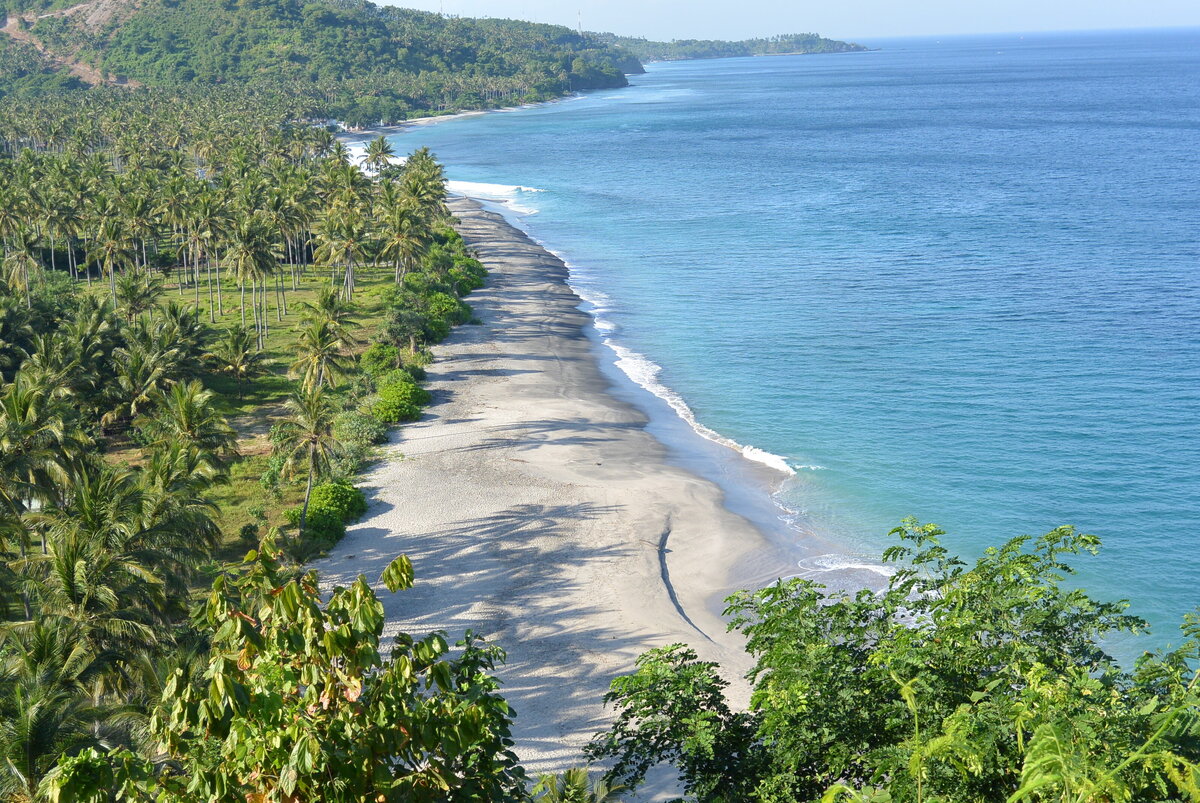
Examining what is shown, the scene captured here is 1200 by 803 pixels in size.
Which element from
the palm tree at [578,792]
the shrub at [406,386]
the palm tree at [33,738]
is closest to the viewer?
the palm tree at [33,738]

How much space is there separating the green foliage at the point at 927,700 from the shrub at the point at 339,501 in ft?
82.0

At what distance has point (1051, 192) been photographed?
121 meters

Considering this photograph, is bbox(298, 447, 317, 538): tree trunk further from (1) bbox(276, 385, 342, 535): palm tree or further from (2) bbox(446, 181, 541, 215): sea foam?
(2) bbox(446, 181, 541, 215): sea foam

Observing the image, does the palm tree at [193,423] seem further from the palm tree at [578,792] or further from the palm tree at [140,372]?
the palm tree at [578,792]

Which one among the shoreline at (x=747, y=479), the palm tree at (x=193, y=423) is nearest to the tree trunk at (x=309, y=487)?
the palm tree at (x=193, y=423)

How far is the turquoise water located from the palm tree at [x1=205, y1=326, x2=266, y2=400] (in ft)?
82.8

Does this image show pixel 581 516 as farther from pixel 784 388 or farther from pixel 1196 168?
pixel 1196 168

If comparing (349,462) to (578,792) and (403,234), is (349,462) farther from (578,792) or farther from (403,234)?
(578,792)

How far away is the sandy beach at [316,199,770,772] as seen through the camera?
32219 millimetres

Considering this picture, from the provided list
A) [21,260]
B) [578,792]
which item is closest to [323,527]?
[578,792]

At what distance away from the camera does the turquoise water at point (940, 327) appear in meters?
45.3

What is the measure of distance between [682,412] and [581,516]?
17159 mm

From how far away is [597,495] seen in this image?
45781 mm

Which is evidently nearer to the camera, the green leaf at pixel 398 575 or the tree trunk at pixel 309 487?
the green leaf at pixel 398 575
